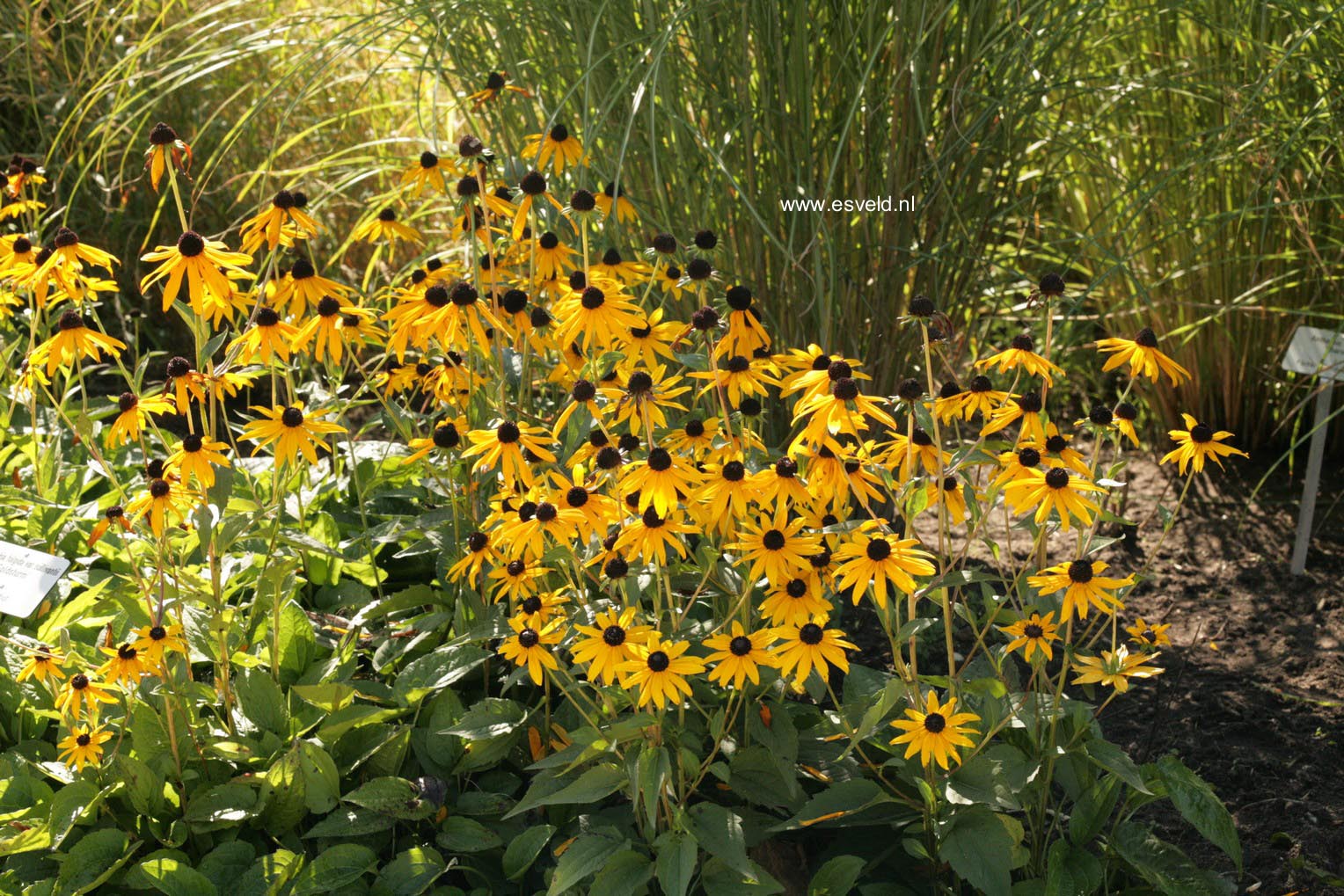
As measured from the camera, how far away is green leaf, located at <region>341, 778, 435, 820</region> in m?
1.56

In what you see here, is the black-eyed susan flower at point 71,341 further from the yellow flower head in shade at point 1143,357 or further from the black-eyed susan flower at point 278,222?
the yellow flower head in shade at point 1143,357

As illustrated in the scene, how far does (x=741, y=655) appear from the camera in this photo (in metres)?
1.34

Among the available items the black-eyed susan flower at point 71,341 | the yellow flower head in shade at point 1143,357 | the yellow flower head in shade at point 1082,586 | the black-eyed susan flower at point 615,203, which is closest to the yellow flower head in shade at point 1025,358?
the yellow flower head in shade at point 1143,357

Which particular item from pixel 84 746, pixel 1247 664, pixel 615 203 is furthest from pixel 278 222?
pixel 1247 664

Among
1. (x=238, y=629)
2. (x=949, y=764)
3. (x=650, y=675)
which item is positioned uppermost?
(x=650, y=675)

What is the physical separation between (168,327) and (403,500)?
1928mm

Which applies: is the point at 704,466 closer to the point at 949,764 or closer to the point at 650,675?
the point at 650,675

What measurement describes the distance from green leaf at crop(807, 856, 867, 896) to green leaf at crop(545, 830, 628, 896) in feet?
0.75

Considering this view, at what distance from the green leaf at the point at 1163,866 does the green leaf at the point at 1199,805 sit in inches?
1.5

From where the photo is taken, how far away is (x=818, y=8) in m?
2.18

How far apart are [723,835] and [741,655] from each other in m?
0.23

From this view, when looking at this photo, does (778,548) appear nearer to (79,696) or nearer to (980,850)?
(980,850)

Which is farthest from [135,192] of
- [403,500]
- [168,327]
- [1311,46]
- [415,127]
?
[1311,46]

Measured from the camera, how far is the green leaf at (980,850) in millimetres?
1386
